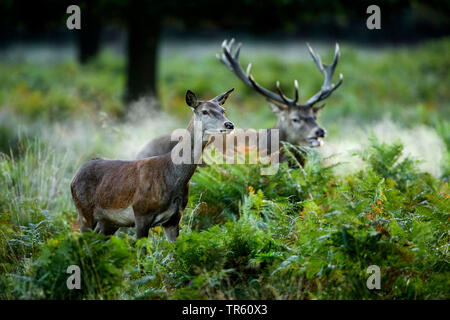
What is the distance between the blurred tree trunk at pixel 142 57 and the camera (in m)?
12.6

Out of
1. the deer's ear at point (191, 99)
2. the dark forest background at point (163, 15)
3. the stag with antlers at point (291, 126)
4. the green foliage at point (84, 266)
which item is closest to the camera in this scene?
the green foliage at point (84, 266)

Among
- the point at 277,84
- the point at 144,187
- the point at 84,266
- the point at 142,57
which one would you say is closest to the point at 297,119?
the point at 277,84

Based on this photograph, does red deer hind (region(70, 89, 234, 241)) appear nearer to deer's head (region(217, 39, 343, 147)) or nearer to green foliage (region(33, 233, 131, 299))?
green foliage (region(33, 233, 131, 299))

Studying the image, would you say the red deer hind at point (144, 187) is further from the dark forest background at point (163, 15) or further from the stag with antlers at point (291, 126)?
the dark forest background at point (163, 15)

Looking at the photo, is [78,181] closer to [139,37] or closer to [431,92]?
[139,37]

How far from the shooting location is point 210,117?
4625 mm

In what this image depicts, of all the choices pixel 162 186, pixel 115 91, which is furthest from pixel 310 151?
pixel 115 91

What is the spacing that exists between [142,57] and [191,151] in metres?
8.52

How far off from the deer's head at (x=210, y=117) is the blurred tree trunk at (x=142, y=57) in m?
8.19

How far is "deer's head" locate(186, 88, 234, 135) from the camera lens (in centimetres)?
456

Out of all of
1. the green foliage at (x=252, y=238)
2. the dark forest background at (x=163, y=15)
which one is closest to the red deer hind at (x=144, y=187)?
the green foliage at (x=252, y=238)

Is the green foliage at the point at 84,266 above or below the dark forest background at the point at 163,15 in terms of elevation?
below

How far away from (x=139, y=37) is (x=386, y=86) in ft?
28.7

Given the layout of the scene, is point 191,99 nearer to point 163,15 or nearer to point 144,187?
point 144,187
